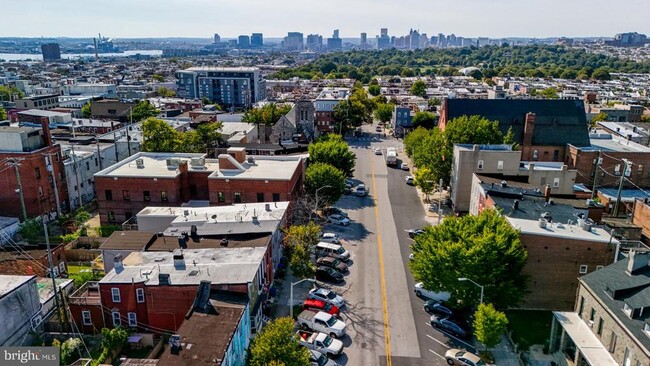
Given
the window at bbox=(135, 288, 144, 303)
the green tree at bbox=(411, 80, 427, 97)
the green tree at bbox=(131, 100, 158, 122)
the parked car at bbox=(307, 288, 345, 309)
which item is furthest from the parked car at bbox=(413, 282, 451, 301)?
the green tree at bbox=(411, 80, 427, 97)

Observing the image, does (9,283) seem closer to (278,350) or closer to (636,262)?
(278,350)

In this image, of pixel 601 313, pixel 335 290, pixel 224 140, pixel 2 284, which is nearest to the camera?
pixel 601 313

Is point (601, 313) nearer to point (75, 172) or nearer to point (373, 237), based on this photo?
point (373, 237)

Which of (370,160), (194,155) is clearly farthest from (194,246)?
(370,160)

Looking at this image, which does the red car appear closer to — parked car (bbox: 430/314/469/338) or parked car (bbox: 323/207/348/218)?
parked car (bbox: 430/314/469/338)

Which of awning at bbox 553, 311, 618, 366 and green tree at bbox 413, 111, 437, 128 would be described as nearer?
awning at bbox 553, 311, 618, 366

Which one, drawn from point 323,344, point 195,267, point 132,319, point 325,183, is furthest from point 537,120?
point 132,319
